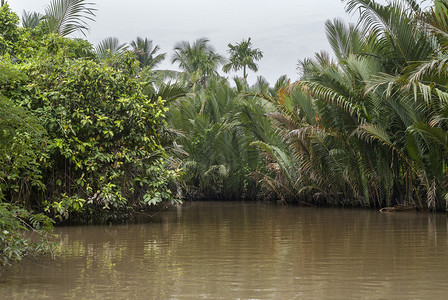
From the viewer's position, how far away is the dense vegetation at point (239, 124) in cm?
1025

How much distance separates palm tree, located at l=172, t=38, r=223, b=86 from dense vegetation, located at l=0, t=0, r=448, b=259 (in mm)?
22445

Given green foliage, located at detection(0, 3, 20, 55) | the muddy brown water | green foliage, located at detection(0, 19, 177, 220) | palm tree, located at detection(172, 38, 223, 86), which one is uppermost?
palm tree, located at detection(172, 38, 223, 86)

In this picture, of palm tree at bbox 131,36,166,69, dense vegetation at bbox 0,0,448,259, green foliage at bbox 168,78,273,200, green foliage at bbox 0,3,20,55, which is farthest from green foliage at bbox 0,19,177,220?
palm tree at bbox 131,36,166,69

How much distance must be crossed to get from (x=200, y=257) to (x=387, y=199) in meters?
8.57

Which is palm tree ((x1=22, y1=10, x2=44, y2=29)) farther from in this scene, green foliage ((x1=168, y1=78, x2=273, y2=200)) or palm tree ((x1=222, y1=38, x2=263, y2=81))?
palm tree ((x1=222, y1=38, x2=263, y2=81))

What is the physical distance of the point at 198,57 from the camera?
137ft

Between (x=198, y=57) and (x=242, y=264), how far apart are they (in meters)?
36.7

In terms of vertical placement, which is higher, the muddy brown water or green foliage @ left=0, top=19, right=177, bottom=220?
green foliage @ left=0, top=19, right=177, bottom=220

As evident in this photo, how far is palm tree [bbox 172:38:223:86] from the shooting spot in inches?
1642

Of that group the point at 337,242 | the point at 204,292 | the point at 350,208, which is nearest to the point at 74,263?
the point at 204,292

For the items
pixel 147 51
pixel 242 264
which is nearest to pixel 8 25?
pixel 242 264

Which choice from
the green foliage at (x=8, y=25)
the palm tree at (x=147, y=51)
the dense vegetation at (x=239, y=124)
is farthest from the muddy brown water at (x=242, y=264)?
the palm tree at (x=147, y=51)

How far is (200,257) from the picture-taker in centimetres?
670

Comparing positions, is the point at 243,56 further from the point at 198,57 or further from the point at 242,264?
the point at 242,264
